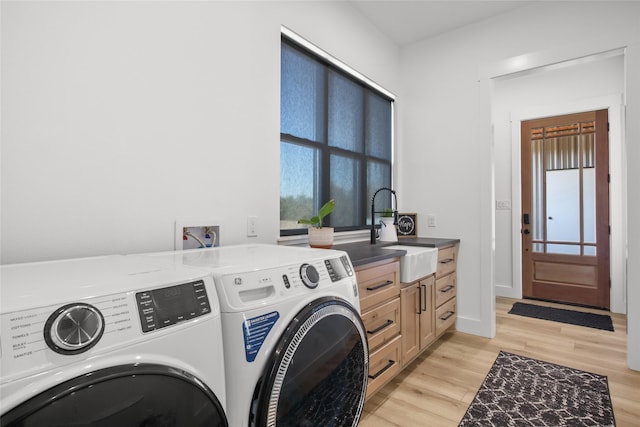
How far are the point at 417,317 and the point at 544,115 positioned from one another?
10.4 feet

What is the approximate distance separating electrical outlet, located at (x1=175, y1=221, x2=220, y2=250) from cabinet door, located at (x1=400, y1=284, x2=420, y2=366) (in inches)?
45.3

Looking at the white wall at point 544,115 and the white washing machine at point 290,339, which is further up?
the white wall at point 544,115

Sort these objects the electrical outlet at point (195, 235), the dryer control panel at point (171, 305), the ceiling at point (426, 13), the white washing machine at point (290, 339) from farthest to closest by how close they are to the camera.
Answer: the ceiling at point (426, 13), the electrical outlet at point (195, 235), the white washing machine at point (290, 339), the dryer control panel at point (171, 305)

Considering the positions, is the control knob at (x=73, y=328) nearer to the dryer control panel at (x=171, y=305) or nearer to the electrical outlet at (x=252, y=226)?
the dryer control panel at (x=171, y=305)

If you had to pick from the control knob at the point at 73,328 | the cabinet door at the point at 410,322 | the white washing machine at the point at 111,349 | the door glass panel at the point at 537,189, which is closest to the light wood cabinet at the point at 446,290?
the cabinet door at the point at 410,322

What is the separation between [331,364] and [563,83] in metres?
4.29

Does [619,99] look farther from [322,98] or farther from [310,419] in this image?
[310,419]

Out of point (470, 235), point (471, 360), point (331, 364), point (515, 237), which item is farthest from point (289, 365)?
point (515, 237)

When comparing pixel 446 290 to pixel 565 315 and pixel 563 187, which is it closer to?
pixel 565 315

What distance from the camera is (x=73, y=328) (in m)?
0.58

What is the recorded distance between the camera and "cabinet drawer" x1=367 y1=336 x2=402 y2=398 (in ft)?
5.78

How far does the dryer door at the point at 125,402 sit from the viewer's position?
1.73 ft

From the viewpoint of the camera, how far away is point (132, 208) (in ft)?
4.58

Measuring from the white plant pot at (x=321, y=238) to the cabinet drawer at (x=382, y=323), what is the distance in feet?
1.49
